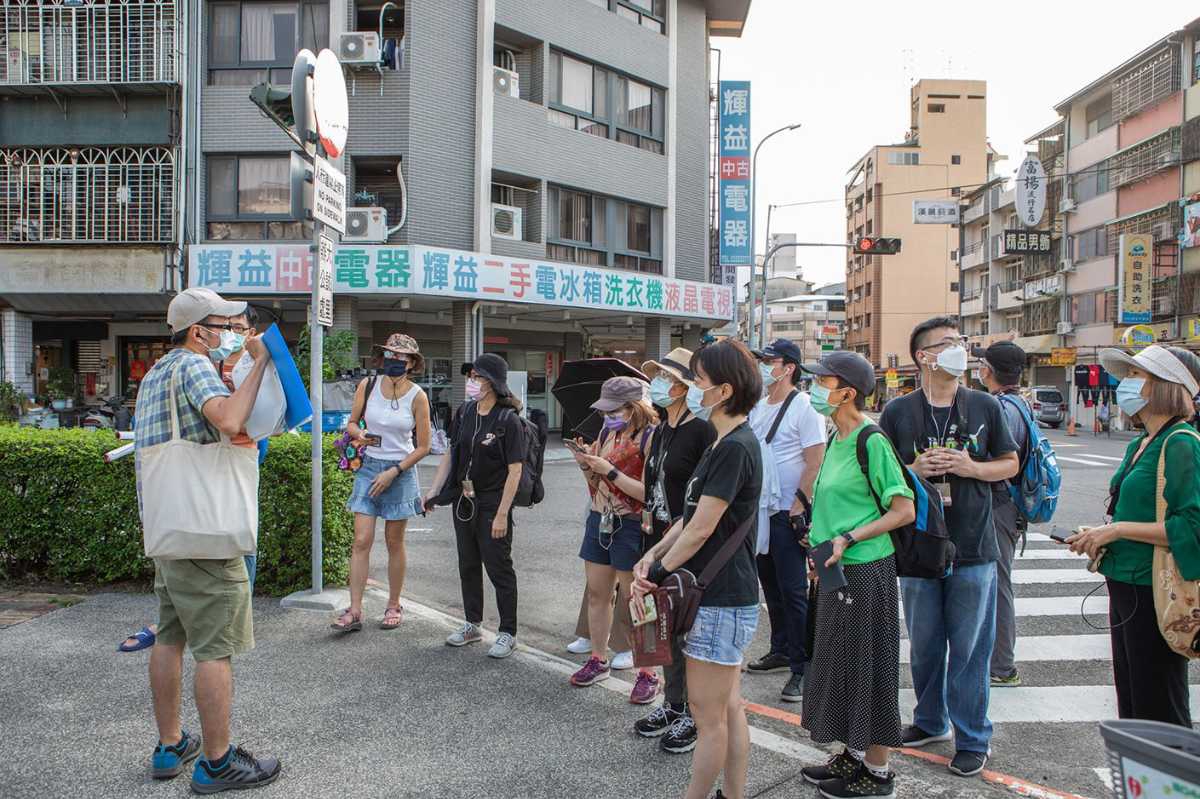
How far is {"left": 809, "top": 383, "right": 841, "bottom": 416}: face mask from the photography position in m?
3.71

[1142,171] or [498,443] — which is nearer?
[498,443]

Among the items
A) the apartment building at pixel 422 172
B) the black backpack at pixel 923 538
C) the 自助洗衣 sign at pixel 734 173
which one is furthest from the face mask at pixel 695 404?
the 自助洗衣 sign at pixel 734 173

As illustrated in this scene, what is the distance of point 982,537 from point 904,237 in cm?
6760

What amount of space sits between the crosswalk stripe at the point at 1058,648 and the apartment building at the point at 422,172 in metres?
14.2

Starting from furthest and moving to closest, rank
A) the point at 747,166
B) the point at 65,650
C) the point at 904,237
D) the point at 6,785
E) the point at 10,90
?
the point at 904,237 < the point at 747,166 < the point at 10,90 < the point at 65,650 < the point at 6,785

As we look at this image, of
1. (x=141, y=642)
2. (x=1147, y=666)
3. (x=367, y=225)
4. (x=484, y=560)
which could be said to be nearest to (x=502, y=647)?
(x=484, y=560)

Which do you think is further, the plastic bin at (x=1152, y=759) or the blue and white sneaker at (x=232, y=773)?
the blue and white sneaker at (x=232, y=773)

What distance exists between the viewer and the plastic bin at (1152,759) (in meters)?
1.94

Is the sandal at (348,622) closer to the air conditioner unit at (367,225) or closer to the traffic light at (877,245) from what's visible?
the air conditioner unit at (367,225)

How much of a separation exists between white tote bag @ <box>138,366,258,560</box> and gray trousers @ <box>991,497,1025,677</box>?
3.99 metres

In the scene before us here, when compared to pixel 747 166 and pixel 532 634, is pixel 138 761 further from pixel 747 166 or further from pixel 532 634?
pixel 747 166

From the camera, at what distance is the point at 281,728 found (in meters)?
4.07

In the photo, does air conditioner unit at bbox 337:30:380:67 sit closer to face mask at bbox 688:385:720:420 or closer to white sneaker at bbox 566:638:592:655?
white sneaker at bbox 566:638:592:655

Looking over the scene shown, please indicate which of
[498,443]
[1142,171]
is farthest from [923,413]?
[1142,171]
